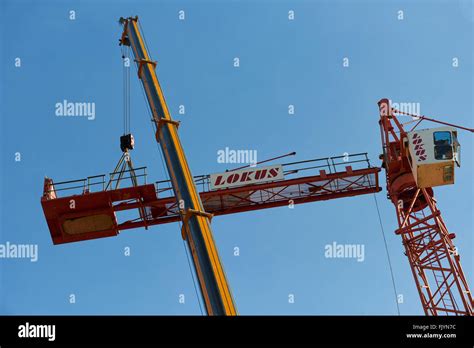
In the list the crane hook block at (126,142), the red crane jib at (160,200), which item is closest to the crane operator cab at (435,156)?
the red crane jib at (160,200)

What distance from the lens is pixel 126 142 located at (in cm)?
2694

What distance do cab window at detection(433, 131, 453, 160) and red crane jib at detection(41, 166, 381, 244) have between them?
2779 millimetres

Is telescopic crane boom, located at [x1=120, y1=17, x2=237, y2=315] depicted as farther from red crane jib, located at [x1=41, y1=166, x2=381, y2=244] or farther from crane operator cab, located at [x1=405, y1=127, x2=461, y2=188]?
crane operator cab, located at [x1=405, y1=127, x2=461, y2=188]

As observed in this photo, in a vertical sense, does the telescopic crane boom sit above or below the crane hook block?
below

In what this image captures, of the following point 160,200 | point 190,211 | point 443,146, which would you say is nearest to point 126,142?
point 160,200

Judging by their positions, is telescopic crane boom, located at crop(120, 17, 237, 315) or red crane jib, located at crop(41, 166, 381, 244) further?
red crane jib, located at crop(41, 166, 381, 244)

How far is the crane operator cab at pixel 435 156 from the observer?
27891 millimetres

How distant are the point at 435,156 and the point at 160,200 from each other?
39.9 ft

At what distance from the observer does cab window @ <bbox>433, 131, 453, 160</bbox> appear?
2791 centimetres

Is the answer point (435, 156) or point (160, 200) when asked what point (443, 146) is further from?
point (160, 200)

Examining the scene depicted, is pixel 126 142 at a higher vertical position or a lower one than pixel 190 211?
higher

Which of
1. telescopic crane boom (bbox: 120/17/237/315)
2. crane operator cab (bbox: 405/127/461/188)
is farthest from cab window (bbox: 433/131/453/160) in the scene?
telescopic crane boom (bbox: 120/17/237/315)

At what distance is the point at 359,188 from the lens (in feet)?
94.8
